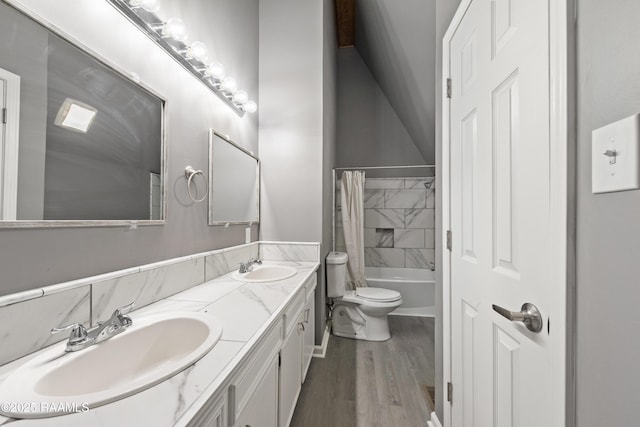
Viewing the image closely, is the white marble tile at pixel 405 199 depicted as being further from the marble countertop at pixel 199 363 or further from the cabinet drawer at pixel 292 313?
the marble countertop at pixel 199 363

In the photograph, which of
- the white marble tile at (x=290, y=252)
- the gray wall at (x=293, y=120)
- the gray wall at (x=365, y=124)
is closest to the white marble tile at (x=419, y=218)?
the gray wall at (x=365, y=124)

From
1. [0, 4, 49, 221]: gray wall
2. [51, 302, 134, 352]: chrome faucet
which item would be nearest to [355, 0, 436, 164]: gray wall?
[0, 4, 49, 221]: gray wall

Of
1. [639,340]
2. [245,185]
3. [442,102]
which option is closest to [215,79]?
[245,185]

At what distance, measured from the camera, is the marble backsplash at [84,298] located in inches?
25.3

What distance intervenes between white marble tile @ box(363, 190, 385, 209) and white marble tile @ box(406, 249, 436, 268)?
74 centimetres

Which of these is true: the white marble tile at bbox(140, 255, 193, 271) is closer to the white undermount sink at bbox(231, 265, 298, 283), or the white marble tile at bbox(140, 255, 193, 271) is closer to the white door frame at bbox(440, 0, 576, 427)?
the white undermount sink at bbox(231, 265, 298, 283)

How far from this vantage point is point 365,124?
3582 millimetres

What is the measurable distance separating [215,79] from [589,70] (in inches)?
64.7

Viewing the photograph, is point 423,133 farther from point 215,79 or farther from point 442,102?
point 215,79

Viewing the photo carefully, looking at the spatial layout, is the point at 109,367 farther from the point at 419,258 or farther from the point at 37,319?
the point at 419,258

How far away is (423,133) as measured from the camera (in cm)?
287

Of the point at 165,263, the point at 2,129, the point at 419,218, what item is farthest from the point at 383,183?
the point at 2,129

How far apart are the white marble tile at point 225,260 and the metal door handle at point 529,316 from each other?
1.40 metres

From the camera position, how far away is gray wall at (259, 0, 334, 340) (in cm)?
221
